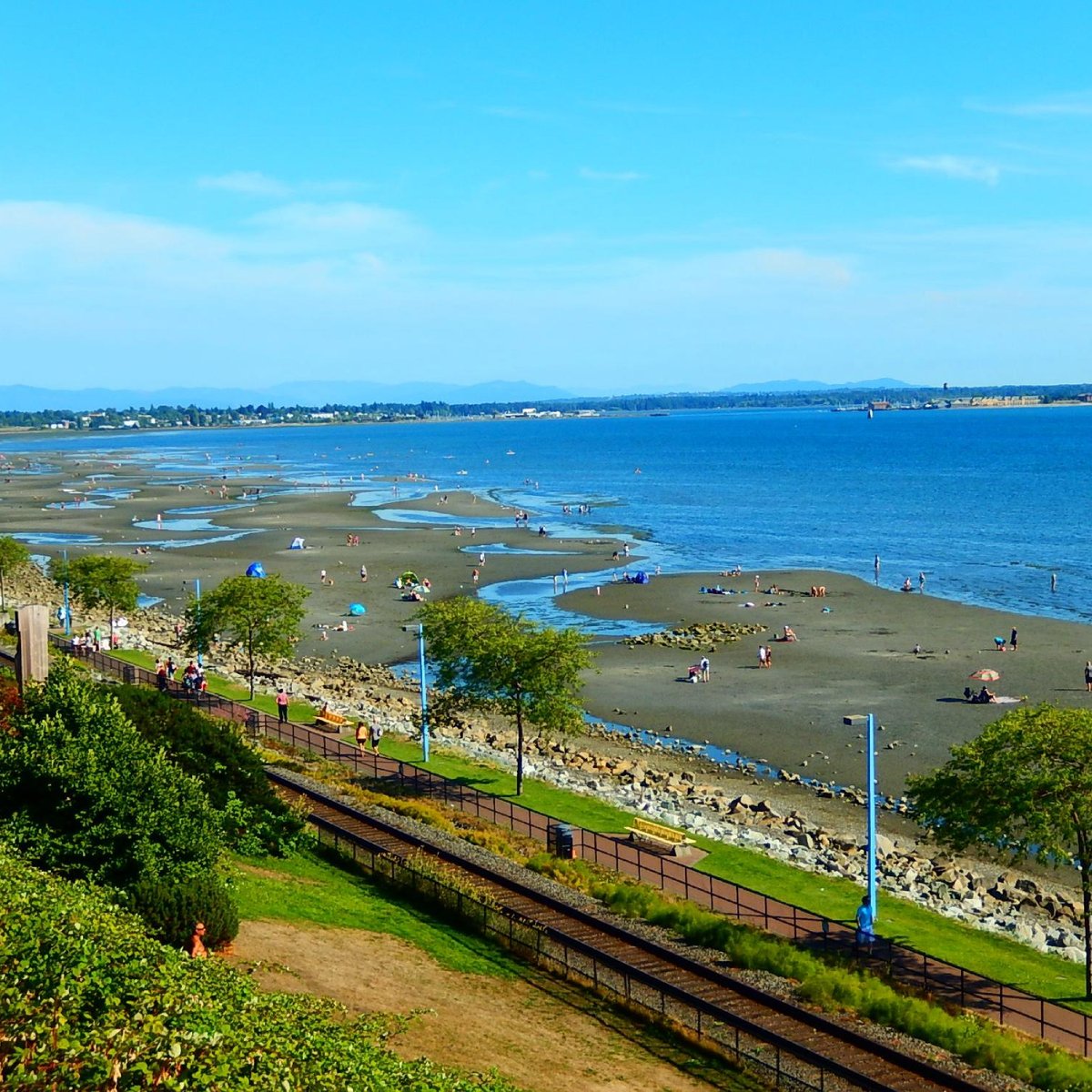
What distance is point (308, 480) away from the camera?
17462 cm

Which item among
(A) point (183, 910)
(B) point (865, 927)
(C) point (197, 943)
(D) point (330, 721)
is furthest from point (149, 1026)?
(D) point (330, 721)

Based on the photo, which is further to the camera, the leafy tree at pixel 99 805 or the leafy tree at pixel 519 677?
the leafy tree at pixel 519 677

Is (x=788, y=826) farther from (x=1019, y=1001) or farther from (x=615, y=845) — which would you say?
(x=1019, y=1001)

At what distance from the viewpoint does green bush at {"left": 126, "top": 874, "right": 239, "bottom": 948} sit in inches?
752

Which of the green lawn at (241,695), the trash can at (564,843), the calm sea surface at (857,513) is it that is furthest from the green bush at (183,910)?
the calm sea surface at (857,513)

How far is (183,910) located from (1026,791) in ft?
51.4

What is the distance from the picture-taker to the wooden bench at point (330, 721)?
4262 cm

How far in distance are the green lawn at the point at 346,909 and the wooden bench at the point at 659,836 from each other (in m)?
7.96

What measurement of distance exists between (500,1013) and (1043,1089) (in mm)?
7933

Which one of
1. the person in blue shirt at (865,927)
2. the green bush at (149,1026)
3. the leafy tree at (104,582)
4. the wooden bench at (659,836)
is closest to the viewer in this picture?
the green bush at (149,1026)

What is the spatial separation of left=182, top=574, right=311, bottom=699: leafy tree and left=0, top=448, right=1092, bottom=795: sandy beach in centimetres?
1281

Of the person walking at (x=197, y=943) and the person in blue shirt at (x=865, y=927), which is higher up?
the person walking at (x=197, y=943)

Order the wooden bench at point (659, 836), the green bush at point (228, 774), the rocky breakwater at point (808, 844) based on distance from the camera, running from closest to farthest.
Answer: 1. the green bush at point (228, 774)
2. the rocky breakwater at point (808, 844)
3. the wooden bench at point (659, 836)

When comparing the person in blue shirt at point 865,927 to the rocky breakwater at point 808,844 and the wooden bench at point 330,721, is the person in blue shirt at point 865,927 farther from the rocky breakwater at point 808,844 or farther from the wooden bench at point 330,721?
the wooden bench at point 330,721
